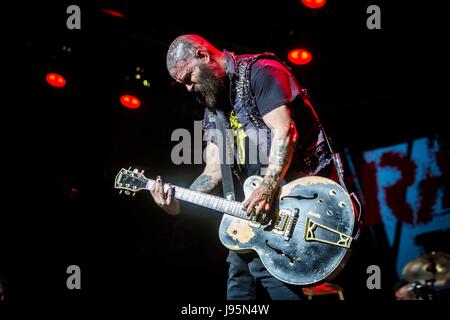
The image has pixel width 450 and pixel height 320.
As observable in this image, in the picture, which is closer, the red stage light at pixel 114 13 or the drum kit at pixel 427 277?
the drum kit at pixel 427 277

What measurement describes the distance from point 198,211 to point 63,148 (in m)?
2.92

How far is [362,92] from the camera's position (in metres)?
8.12

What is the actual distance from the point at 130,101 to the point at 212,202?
15.6 feet

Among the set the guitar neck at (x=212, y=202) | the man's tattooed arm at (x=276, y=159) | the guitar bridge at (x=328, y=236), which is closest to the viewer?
the guitar bridge at (x=328, y=236)

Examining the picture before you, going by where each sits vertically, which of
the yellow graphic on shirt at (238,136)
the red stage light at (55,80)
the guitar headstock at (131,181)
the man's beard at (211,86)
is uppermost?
the red stage light at (55,80)

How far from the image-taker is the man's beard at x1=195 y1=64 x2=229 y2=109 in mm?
3490

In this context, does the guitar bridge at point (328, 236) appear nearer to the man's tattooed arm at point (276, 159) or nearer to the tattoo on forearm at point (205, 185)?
the man's tattooed arm at point (276, 159)

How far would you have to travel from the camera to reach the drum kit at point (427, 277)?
6.15m

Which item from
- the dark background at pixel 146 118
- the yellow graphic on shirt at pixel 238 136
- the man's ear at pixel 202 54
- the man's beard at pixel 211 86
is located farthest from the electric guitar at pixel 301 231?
the dark background at pixel 146 118

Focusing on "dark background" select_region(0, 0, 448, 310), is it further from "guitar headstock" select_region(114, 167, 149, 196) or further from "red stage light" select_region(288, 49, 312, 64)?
"guitar headstock" select_region(114, 167, 149, 196)

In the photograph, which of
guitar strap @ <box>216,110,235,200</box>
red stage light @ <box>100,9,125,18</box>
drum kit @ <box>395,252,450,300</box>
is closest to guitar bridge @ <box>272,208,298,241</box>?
guitar strap @ <box>216,110,235,200</box>

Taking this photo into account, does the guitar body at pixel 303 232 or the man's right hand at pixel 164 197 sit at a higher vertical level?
the man's right hand at pixel 164 197

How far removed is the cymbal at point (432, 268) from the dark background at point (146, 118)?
1.26 m

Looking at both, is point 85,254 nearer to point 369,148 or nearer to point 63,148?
point 63,148
